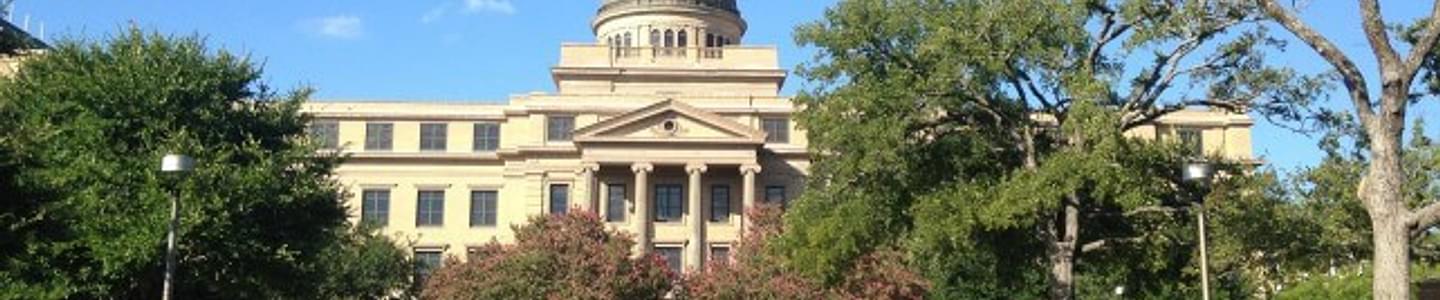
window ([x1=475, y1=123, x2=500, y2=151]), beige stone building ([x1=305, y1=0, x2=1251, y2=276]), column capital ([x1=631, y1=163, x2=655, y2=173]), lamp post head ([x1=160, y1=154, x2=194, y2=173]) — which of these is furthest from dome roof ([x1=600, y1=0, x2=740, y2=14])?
lamp post head ([x1=160, y1=154, x2=194, y2=173])

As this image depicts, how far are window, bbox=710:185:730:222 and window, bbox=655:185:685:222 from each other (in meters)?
1.26

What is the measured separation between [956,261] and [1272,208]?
12.9 meters

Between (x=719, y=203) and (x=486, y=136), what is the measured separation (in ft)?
37.5

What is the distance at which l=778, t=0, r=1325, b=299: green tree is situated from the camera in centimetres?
2578

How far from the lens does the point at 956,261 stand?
3972cm

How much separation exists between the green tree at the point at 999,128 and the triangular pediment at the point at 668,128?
1347 inches

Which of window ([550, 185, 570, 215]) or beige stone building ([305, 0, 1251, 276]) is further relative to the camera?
window ([550, 185, 570, 215])

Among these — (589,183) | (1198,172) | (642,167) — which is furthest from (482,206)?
(1198,172)

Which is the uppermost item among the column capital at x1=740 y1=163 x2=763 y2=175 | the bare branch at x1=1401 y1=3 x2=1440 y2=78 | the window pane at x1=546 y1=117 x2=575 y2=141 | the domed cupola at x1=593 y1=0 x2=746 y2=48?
the domed cupola at x1=593 y1=0 x2=746 y2=48

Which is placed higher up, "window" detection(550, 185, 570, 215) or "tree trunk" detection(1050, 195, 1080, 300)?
"window" detection(550, 185, 570, 215)

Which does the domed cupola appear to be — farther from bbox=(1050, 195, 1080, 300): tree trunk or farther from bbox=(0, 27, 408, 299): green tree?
bbox=(1050, 195, 1080, 300): tree trunk

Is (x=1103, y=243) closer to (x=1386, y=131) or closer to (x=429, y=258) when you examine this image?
(x=1386, y=131)

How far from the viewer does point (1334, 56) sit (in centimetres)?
1961

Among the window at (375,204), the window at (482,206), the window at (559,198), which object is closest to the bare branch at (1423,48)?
the window at (559,198)
